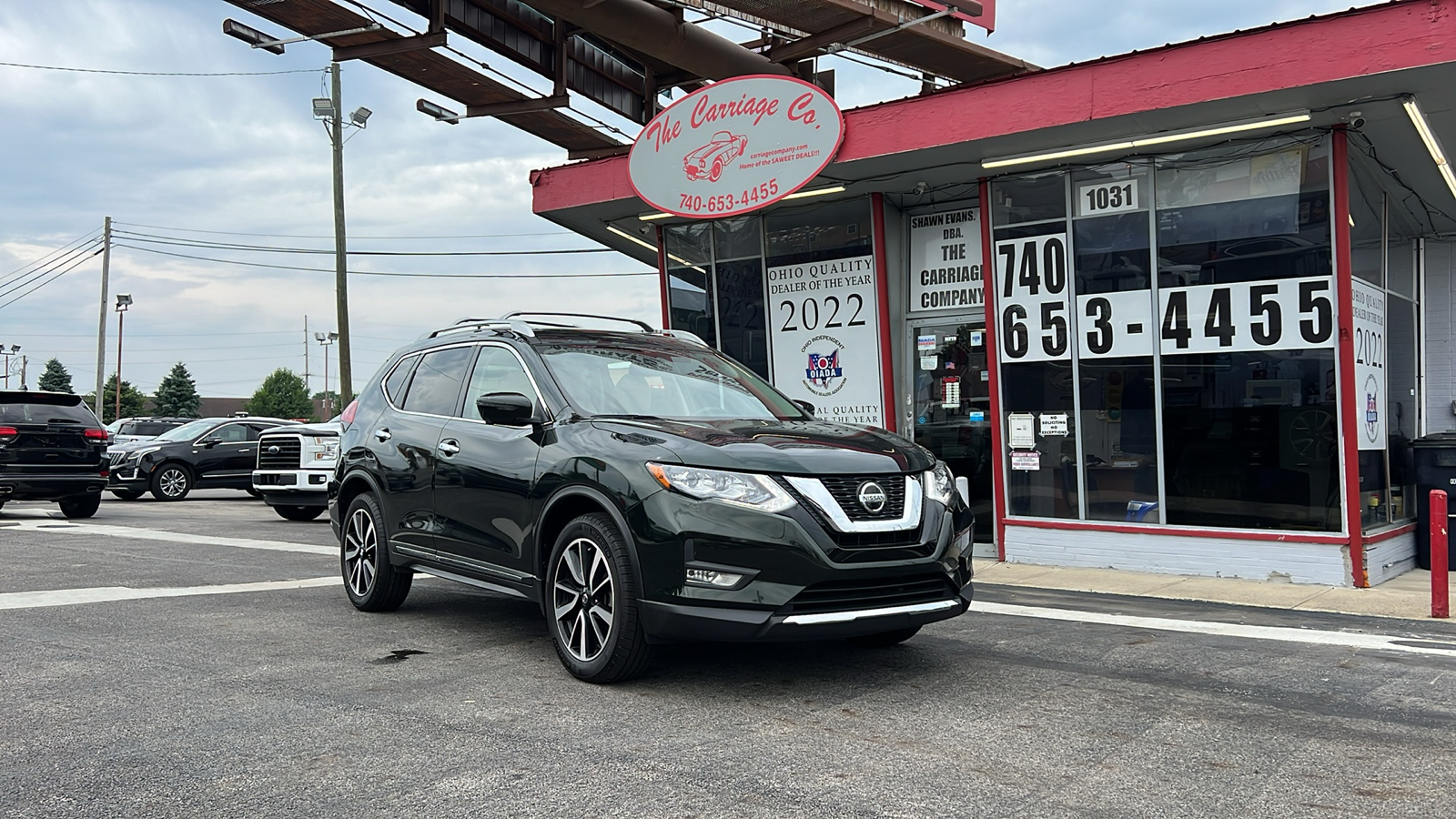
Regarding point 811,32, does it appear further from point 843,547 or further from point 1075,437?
point 843,547

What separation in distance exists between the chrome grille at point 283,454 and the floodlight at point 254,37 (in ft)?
19.5

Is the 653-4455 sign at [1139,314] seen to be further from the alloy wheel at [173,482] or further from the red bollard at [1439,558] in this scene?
the alloy wheel at [173,482]

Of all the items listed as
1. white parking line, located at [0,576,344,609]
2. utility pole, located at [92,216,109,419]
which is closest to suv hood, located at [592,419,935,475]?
white parking line, located at [0,576,344,609]

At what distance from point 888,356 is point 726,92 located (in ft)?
11.3

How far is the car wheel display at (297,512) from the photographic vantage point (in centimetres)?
1594

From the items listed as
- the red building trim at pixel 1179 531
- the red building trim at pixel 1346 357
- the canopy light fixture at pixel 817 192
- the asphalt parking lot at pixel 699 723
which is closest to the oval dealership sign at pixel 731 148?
the canopy light fixture at pixel 817 192

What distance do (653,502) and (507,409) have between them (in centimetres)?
115

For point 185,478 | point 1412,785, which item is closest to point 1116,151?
point 1412,785

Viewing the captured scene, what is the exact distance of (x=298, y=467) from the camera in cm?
1494

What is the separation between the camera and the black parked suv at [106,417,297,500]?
20531mm

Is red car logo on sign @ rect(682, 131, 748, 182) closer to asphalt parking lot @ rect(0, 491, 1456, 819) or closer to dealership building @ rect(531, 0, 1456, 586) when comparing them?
dealership building @ rect(531, 0, 1456, 586)

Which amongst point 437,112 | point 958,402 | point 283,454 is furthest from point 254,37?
point 958,402

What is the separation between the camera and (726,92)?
12.6m

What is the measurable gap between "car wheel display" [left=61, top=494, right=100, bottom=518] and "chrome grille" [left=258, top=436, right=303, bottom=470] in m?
2.63
